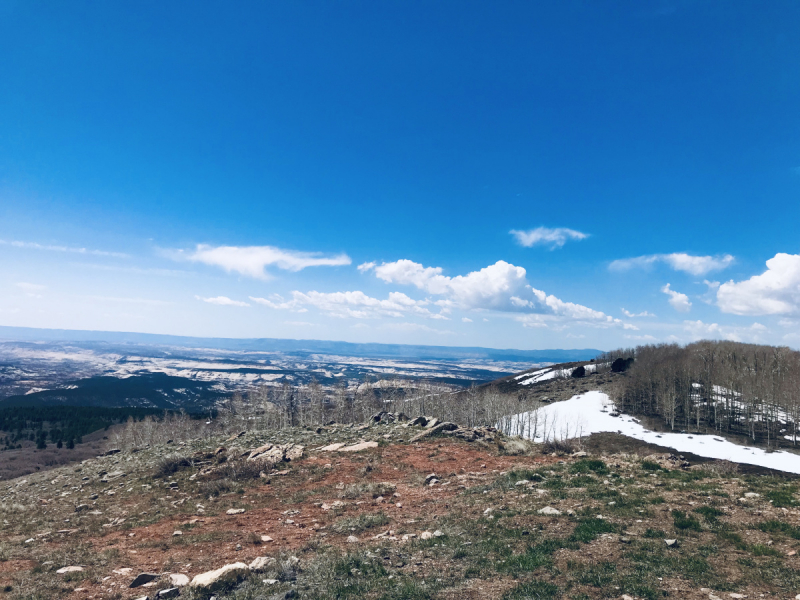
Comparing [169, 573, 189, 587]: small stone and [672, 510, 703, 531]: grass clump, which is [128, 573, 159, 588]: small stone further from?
[672, 510, 703, 531]: grass clump

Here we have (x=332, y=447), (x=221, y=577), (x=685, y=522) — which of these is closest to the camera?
(x=221, y=577)

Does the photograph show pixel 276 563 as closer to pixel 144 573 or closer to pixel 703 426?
pixel 144 573

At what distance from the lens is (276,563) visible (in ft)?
40.7

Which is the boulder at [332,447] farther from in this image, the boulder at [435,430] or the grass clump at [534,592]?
A: the grass clump at [534,592]

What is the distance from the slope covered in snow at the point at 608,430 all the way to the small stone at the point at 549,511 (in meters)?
52.9

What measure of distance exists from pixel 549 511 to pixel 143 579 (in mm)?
14270

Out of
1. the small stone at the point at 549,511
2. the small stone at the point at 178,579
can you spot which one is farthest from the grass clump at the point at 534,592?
the small stone at the point at 178,579

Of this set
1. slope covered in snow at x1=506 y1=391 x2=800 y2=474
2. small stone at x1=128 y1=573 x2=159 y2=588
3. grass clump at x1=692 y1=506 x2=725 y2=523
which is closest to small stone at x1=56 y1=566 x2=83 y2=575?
small stone at x1=128 y1=573 x2=159 y2=588

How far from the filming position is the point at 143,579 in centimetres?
1213

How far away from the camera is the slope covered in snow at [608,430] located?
70500mm

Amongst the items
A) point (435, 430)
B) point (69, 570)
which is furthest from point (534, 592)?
point (435, 430)

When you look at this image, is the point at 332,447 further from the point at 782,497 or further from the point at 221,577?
the point at 782,497

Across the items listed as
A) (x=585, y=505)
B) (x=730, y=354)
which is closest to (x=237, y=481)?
(x=585, y=505)

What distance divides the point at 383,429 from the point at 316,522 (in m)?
27.2
